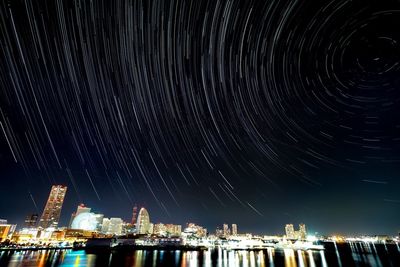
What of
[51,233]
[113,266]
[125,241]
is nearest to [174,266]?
[113,266]

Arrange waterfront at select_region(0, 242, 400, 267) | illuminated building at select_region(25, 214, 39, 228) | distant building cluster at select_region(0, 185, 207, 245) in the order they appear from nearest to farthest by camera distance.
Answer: waterfront at select_region(0, 242, 400, 267), distant building cluster at select_region(0, 185, 207, 245), illuminated building at select_region(25, 214, 39, 228)

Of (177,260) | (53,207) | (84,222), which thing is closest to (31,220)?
(53,207)

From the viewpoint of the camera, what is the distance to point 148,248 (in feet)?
338

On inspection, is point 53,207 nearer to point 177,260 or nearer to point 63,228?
point 63,228

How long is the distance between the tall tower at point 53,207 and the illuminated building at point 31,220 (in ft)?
15.2

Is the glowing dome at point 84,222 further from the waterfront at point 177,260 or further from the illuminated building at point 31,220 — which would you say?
the waterfront at point 177,260

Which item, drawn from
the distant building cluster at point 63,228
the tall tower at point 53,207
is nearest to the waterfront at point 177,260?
the distant building cluster at point 63,228

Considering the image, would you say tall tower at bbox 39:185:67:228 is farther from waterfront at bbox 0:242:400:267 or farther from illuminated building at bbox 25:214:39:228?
waterfront at bbox 0:242:400:267

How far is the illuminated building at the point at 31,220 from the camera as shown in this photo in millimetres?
171500

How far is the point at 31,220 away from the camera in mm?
172875

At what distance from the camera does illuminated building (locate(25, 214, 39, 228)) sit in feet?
563

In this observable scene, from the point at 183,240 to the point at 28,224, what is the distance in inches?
5135

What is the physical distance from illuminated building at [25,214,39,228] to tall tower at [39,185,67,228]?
183 inches

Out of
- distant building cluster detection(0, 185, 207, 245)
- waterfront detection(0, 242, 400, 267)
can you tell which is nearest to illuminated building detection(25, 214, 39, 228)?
distant building cluster detection(0, 185, 207, 245)
